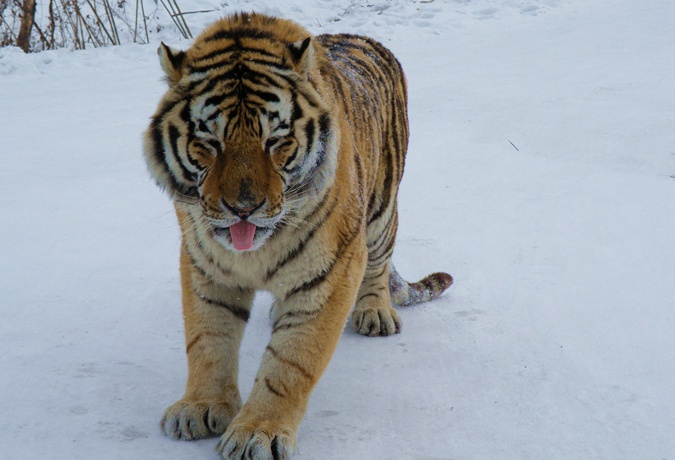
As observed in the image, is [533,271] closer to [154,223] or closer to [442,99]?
[154,223]

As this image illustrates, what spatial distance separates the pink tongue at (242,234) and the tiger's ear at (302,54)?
55cm

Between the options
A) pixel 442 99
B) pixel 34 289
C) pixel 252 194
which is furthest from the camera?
pixel 442 99

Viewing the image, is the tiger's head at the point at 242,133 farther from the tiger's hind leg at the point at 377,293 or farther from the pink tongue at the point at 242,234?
the tiger's hind leg at the point at 377,293

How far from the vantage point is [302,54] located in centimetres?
246

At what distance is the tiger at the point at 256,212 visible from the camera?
2.27 meters

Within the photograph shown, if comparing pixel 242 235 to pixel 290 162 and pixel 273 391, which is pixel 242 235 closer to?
pixel 290 162

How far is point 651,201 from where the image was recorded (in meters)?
5.32

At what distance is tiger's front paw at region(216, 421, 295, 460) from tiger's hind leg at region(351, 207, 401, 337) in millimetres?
1259

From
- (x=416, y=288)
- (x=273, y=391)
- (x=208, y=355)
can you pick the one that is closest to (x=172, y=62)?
(x=208, y=355)

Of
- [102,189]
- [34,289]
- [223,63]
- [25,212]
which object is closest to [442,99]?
[102,189]

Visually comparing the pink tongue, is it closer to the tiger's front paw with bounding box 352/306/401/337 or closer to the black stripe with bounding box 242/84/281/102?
the black stripe with bounding box 242/84/281/102

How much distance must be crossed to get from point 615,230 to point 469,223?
93cm

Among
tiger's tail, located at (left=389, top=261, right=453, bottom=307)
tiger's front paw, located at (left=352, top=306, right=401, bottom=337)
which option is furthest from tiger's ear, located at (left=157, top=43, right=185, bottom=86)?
tiger's tail, located at (left=389, top=261, right=453, bottom=307)

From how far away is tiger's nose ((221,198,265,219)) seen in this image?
86.7 inches
